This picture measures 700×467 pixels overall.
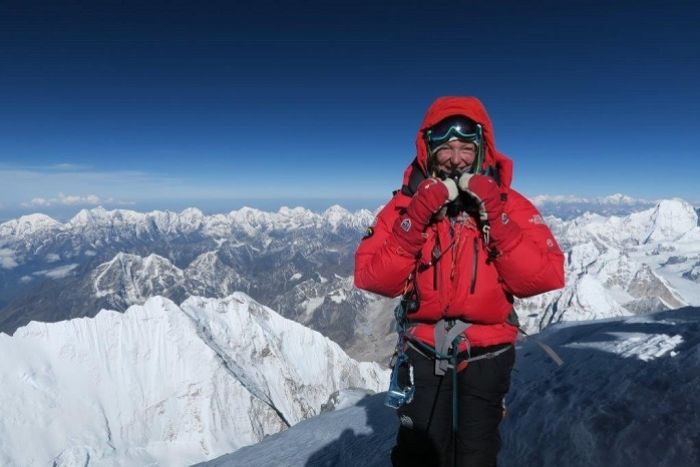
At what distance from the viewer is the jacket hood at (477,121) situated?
5.87m

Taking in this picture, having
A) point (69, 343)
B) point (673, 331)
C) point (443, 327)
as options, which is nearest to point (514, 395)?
point (673, 331)

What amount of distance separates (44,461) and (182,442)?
4735cm

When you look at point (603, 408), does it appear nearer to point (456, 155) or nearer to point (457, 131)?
point (456, 155)

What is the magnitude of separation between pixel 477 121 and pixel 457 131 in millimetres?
325

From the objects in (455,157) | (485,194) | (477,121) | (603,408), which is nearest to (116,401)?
(603,408)

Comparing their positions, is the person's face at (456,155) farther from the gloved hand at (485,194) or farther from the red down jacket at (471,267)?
Answer: the gloved hand at (485,194)

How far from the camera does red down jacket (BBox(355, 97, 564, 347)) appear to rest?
5301 mm

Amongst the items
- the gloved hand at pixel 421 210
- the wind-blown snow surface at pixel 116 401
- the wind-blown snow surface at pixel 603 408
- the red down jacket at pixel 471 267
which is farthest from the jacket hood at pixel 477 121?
the wind-blown snow surface at pixel 116 401

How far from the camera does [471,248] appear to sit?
18.3 feet

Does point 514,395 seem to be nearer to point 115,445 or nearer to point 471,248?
point 471,248

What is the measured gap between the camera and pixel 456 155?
584 cm

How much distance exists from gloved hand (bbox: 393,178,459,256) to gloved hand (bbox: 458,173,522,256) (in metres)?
0.26

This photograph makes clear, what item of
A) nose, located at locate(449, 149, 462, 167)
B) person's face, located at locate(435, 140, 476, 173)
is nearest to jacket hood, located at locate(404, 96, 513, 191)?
person's face, located at locate(435, 140, 476, 173)

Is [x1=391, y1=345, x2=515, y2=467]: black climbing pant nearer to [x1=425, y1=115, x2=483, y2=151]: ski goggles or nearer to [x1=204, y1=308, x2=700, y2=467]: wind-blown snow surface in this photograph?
[x1=204, y1=308, x2=700, y2=467]: wind-blown snow surface
